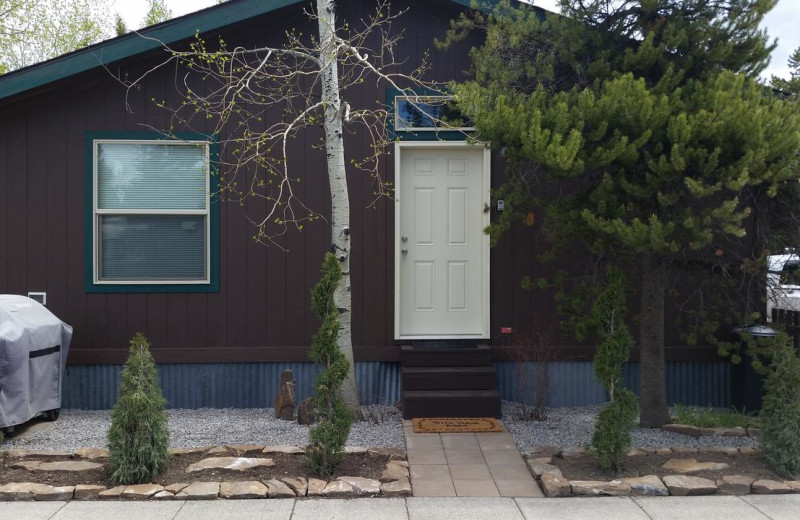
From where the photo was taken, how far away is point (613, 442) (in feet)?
17.3

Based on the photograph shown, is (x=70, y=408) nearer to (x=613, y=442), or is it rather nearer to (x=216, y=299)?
(x=216, y=299)

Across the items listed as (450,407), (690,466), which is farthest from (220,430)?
(690,466)

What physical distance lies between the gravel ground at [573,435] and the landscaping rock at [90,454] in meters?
3.28

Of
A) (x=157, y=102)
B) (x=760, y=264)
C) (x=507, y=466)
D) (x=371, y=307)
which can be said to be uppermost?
(x=157, y=102)

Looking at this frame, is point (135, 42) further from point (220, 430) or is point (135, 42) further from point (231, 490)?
point (231, 490)

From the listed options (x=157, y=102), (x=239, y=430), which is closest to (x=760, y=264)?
(x=239, y=430)

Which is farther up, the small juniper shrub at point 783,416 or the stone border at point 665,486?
the small juniper shrub at point 783,416

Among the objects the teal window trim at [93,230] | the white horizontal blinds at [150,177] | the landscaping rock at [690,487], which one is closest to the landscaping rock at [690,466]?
the landscaping rock at [690,487]

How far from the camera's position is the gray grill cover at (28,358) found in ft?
20.6

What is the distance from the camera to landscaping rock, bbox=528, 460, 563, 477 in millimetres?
5379

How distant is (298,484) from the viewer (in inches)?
203

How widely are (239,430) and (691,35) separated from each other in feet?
16.4

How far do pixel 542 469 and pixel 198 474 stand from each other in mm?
2463

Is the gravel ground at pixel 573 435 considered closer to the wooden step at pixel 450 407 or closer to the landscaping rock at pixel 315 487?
the wooden step at pixel 450 407
